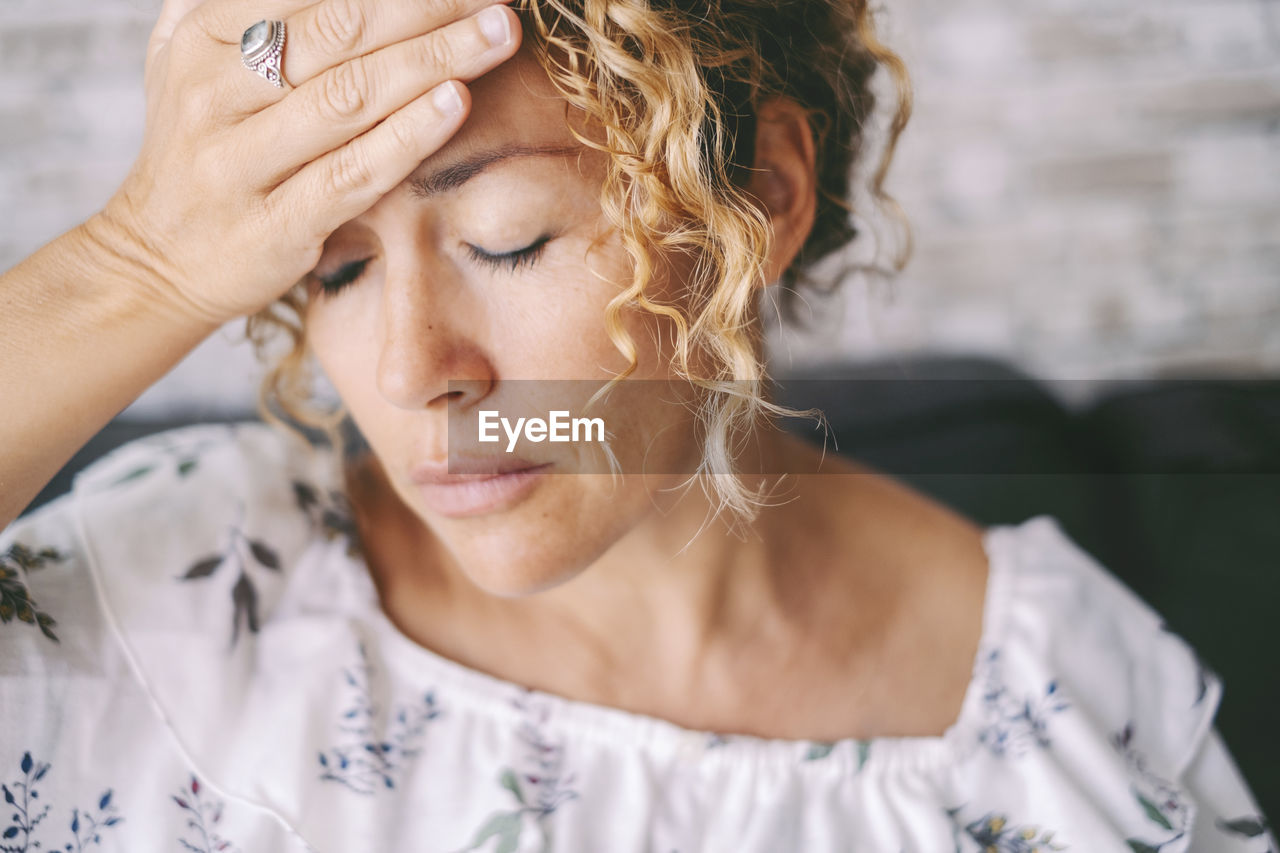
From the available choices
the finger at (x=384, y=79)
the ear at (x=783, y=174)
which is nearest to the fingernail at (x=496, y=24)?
the finger at (x=384, y=79)

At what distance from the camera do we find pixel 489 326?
2.33 feet

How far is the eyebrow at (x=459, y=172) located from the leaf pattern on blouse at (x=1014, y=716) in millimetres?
753

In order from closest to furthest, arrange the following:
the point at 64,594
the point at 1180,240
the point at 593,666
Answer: the point at 64,594, the point at 593,666, the point at 1180,240

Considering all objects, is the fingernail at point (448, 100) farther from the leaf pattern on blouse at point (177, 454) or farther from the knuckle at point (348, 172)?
the leaf pattern on blouse at point (177, 454)

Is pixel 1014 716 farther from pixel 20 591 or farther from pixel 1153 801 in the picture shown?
pixel 20 591

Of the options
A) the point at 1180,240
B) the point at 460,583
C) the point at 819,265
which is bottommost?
the point at 460,583

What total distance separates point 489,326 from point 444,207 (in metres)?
0.10

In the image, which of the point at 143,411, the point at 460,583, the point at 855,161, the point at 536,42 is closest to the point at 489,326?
the point at 536,42

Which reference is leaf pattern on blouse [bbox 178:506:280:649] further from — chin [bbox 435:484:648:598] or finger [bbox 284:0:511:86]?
finger [bbox 284:0:511:86]

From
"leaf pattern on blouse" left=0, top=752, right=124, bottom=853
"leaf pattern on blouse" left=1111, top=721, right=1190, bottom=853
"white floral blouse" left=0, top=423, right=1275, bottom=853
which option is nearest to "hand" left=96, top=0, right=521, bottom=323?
"white floral blouse" left=0, top=423, right=1275, bottom=853

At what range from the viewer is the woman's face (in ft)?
2.19

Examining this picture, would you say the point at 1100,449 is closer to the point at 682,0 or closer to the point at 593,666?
the point at 593,666

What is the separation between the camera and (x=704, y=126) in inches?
28.3

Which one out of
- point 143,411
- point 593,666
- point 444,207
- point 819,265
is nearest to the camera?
point 444,207
